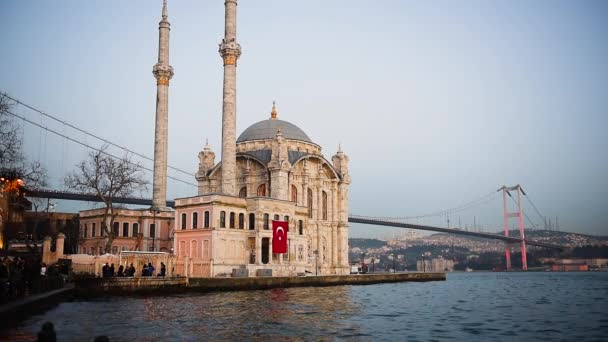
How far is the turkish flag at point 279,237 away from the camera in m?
46.0

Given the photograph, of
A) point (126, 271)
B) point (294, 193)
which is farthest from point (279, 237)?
point (126, 271)

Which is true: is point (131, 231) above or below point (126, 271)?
above

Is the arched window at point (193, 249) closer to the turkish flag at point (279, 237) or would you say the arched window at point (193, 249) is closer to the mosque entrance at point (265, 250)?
the mosque entrance at point (265, 250)

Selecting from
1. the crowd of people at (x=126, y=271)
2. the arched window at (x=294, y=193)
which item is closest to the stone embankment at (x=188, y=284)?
the crowd of people at (x=126, y=271)

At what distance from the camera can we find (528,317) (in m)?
24.6

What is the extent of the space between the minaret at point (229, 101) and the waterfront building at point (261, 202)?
0.08m

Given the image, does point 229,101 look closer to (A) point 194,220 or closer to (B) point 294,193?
(A) point 194,220

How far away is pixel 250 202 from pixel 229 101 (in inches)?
314

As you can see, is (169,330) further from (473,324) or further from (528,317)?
(528,317)

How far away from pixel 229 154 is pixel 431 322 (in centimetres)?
2684

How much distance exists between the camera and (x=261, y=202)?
46.6 meters

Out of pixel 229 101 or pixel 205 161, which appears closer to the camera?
pixel 229 101

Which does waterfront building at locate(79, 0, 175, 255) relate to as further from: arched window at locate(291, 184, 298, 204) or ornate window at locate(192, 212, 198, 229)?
arched window at locate(291, 184, 298, 204)

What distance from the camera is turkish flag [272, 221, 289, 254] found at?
151ft
